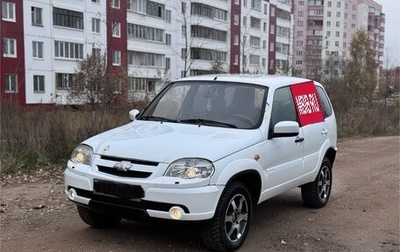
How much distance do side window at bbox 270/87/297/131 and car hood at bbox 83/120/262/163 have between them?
1.68ft

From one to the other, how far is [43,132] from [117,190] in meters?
6.13

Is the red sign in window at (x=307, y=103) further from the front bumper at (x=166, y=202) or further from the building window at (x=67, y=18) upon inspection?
the building window at (x=67, y=18)

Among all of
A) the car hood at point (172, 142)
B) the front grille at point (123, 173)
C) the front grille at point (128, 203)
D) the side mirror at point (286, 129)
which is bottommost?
the front grille at point (128, 203)

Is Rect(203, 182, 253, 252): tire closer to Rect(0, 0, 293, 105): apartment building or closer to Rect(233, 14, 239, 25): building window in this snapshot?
Rect(0, 0, 293, 105): apartment building

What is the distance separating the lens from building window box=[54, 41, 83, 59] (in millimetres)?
45116

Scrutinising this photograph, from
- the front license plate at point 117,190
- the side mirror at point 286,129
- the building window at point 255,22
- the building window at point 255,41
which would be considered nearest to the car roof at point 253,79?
the side mirror at point 286,129

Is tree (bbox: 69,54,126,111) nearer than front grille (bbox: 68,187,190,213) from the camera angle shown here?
No

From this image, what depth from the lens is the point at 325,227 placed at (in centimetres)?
609

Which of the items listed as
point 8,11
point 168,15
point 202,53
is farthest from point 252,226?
point 202,53

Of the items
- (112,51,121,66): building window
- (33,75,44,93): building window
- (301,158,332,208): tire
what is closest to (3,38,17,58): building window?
(33,75,44,93): building window

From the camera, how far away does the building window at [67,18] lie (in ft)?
148

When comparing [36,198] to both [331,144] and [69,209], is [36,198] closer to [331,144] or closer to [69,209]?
[69,209]

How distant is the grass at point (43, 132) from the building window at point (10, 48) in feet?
95.3

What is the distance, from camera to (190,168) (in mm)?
4562
